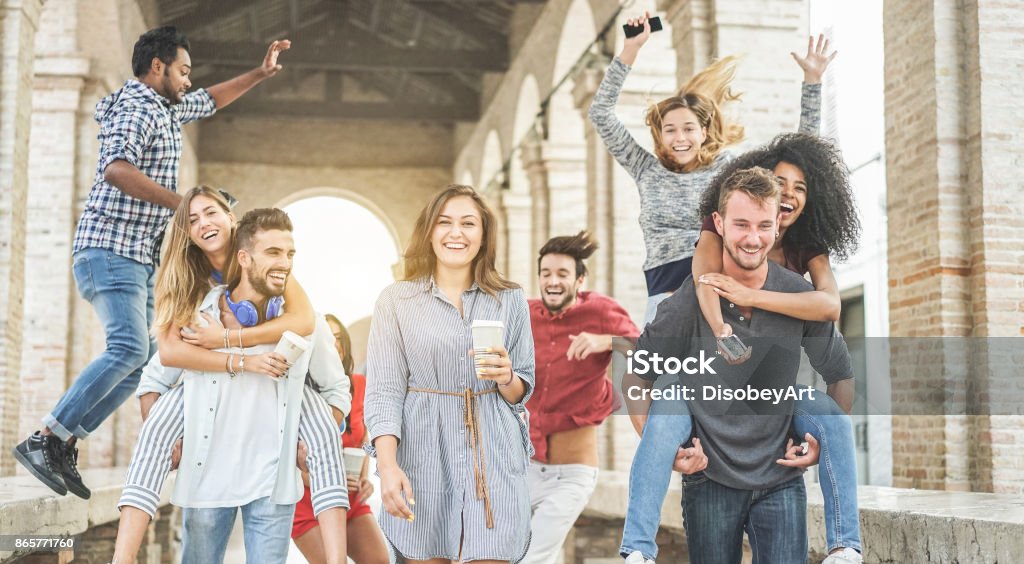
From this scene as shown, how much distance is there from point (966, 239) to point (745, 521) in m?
3.74

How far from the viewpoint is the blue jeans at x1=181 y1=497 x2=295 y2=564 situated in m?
3.38

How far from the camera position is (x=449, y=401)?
3268mm

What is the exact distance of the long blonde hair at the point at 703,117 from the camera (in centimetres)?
414

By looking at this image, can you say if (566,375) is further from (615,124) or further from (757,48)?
(757,48)

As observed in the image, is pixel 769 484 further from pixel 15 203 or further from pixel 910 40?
pixel 15 203

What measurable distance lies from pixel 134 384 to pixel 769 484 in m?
2.65

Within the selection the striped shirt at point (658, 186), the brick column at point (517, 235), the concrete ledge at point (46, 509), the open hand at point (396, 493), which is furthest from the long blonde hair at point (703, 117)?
the brick column at point (517, 235)

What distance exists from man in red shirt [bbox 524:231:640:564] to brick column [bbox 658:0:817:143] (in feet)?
11.5

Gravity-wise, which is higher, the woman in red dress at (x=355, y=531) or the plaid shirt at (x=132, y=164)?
the plaid shirt at (x=132, y=164)

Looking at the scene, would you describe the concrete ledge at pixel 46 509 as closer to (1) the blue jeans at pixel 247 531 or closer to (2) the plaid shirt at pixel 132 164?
(2) the plaid shirt at pixel 132 164

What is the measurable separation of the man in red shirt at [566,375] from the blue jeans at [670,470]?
1749 millimetres

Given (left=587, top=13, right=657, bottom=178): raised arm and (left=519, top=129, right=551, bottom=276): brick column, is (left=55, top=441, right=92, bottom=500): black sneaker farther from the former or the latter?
(left=519, top=129, right=551, bottom=276): brick column

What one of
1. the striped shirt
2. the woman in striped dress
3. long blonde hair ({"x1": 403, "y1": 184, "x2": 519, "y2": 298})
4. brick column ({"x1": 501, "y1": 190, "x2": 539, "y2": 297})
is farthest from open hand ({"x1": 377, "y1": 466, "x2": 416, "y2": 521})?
brick column ({"x1": 501, "y1": 190, "x2": 539, "y2": 297})

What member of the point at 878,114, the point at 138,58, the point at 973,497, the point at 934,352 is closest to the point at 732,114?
the point at 934,352
